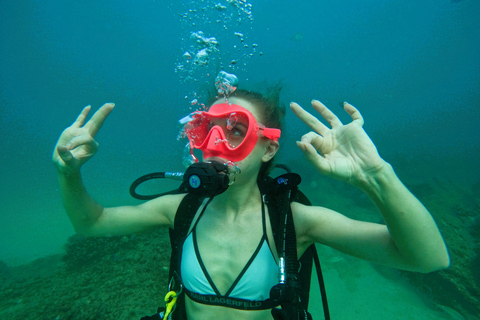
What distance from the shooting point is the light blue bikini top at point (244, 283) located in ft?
6.01

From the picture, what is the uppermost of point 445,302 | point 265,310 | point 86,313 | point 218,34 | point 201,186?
point 218,34

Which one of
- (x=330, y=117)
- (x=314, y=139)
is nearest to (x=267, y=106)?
(x=330, y=117)

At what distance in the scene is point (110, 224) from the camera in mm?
2170

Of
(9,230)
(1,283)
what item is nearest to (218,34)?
(9,230)

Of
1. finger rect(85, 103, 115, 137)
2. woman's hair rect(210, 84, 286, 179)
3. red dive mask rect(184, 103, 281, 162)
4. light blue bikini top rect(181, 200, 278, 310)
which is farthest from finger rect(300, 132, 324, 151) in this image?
finger rect(85, 103, 115, 137)

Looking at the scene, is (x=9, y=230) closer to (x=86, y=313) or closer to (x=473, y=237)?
(x=86, y=313)

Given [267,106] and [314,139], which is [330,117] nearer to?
[314,139]

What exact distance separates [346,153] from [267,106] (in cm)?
106

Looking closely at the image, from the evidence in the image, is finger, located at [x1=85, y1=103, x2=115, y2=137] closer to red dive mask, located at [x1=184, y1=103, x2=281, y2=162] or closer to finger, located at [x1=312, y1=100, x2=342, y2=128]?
red dive mask, located at [x1=184, y1=103, x2=281, y2=162]

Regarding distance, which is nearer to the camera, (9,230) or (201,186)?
(201,186)

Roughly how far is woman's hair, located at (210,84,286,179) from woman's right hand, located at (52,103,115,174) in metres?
1.19

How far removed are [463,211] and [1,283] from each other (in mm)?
18994

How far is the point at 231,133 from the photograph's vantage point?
2.00 meters

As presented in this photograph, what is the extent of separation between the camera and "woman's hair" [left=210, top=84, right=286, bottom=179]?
216cm
